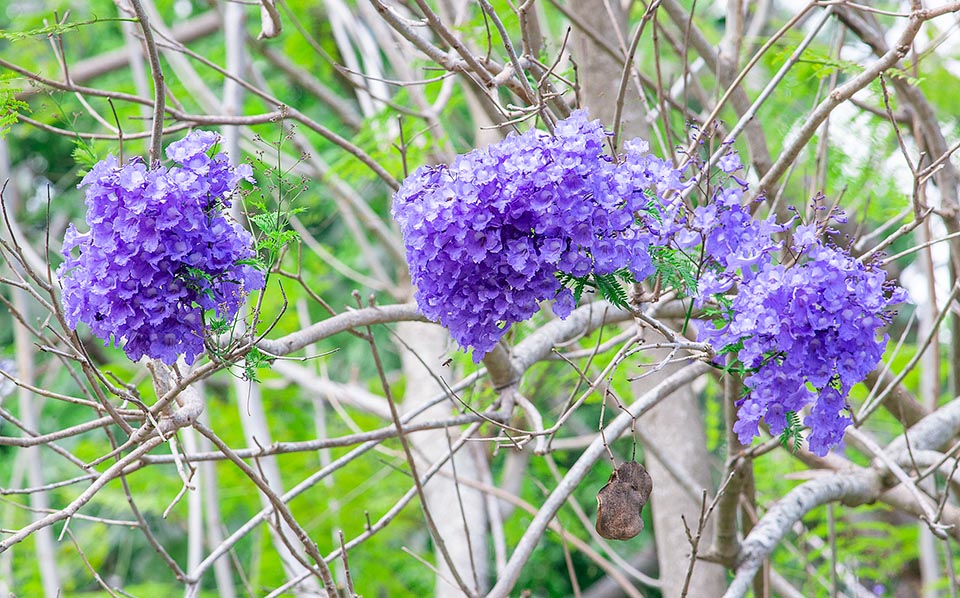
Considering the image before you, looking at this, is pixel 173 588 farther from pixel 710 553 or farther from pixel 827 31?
pixel 827 31

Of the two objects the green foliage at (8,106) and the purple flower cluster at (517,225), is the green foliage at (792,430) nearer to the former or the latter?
the purple flower cluster at (517,225)

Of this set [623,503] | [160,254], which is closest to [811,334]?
[623,503]

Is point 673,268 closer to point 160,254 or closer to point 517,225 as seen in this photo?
point 517,225

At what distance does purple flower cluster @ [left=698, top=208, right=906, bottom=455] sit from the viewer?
1.71 metres

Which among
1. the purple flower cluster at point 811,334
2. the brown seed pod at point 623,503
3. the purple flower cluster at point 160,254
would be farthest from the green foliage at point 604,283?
the purple flower cluster at point 160,254

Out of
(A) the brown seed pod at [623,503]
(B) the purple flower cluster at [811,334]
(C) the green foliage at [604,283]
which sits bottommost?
(A) the brown seed pod at [623,503]

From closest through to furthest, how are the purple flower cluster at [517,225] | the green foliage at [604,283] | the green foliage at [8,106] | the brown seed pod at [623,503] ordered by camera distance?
the purple flower cluster at [517,225], the green foliage at [604,283], the brown seed pod at [623,503], the green foliage at [8,106]

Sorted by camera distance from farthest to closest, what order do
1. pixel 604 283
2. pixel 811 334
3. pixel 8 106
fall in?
pixel 8 106 → pixel 604 283 → pixel 811 334

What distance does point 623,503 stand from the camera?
6.45ft

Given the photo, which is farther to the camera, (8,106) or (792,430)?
(8,106)

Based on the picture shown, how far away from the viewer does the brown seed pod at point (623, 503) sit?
1.96 m

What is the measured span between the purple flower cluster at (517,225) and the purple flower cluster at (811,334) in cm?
23

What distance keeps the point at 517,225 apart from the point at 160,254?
640 mm

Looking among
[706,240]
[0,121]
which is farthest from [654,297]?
[0,121]
